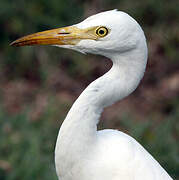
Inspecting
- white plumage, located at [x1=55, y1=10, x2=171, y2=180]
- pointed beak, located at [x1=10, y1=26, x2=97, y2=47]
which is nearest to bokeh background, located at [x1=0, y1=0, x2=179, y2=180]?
white plumage, located at [x1=55, y1=10, x2=171, y2=180]

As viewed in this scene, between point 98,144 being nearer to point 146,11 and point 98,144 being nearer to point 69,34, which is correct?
point 69,34

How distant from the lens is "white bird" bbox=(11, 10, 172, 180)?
3.02m

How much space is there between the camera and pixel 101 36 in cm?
305

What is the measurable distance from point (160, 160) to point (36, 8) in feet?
10.5

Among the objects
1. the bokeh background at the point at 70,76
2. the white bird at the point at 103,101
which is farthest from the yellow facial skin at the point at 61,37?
the bokeh background at the point at 70,76

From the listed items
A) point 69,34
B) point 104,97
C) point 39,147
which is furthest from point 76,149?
point 39,147

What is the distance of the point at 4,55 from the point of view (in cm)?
742

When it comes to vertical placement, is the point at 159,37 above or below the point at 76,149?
below

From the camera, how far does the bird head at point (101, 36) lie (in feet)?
9.80

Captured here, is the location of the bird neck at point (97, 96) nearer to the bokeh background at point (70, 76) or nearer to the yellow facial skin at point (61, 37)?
the yellow facial skin at point (61, 37)

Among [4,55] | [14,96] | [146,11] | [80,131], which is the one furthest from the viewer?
[146,11]

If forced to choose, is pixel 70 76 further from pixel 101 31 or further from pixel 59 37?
pixel 101 31

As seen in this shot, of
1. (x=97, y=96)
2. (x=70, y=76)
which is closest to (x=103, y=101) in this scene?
(x=97, y=96)

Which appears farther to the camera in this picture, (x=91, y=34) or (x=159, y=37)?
(x=159, y=37)
